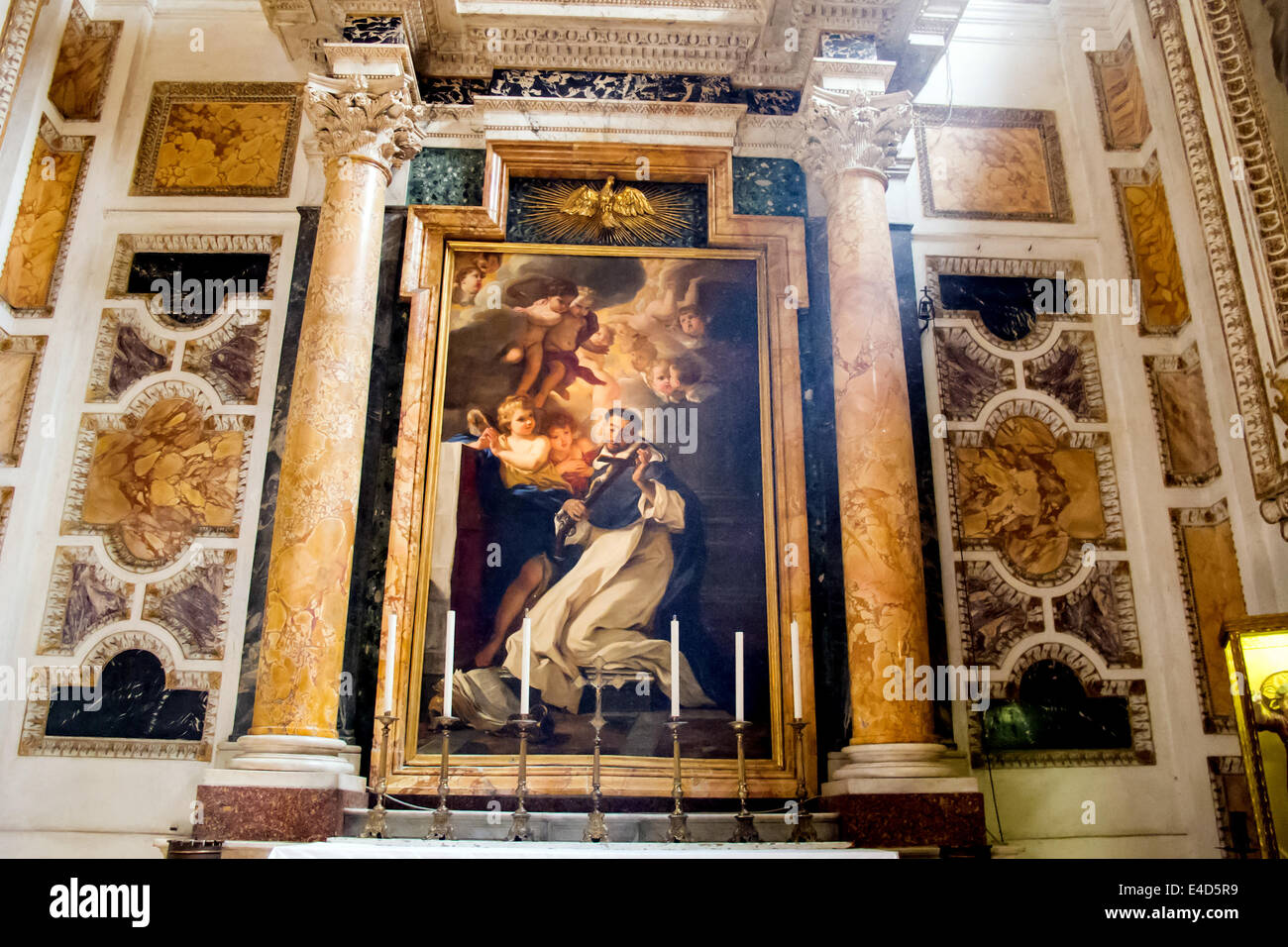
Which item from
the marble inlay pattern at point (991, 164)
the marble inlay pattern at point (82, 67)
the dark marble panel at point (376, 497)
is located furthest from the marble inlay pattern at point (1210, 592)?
the marble inlay pattern at point (82, 67)

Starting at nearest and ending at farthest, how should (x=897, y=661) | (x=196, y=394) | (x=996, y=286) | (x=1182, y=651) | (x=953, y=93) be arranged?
(x=897, y=661), (x=1182, y=651), (x=196, y=394), (x=996, y=286), (x=953, y=93)

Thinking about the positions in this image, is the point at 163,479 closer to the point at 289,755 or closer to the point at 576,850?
the point at 289,755

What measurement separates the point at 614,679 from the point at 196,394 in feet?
12.3

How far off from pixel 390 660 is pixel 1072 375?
5.40m

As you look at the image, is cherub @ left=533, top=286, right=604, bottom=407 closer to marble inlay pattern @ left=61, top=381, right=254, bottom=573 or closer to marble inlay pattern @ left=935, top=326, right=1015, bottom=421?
marble inlay pattern @ left=61, top=381, right=254, bottom=573

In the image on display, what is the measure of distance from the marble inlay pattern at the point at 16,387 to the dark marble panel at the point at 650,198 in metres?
3.61

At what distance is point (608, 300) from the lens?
7.44m

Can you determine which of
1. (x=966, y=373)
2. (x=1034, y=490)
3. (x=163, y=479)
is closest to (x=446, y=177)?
(x=163, y=479)

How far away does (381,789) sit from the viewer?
5871 mm

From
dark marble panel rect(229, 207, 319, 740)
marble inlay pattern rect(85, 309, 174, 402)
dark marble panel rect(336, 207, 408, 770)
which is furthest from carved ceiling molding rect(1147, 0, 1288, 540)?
marble inlay pattern rect(85, 309, 174, 402)

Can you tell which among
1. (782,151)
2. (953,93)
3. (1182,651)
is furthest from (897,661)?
(953,93)

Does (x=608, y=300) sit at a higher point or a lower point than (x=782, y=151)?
lower

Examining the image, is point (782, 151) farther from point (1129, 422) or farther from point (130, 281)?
point (130, 281)

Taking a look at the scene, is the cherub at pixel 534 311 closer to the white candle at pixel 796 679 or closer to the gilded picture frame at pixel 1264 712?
the white candle at pixel 796 679
